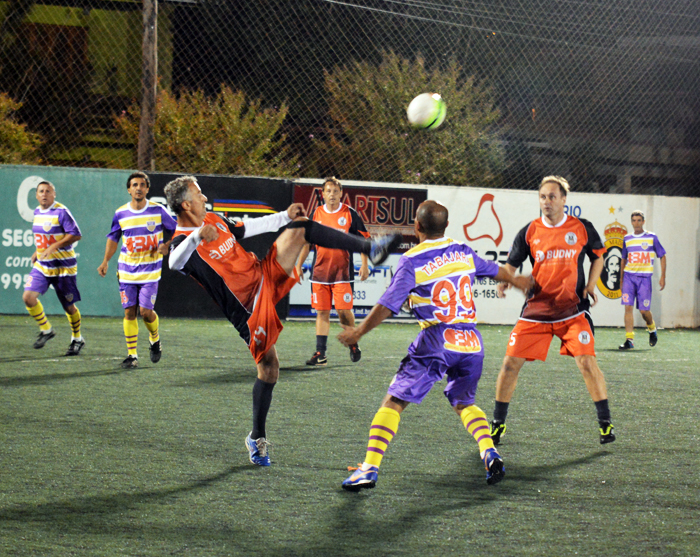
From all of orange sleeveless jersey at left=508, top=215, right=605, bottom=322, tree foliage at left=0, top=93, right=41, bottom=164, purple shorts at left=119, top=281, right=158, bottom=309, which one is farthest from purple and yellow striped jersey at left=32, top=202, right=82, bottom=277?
tree foliage at left=0, top=93, right=41, bottom=164

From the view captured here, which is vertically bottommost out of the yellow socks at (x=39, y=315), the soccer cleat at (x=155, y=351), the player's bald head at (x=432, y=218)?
the soccer cleat at (x=155, y=351)

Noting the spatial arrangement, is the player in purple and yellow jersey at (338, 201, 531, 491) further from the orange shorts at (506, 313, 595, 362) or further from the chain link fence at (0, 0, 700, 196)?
the chain link fence at (0, 0, 700, 196)

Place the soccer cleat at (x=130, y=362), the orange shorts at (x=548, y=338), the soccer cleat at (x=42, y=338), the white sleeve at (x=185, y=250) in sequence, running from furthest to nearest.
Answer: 1. the soccer cleat at (x=42, y=338)
2. the soccer cleat at (x=130, y=362)
3. the orange shorts at (x=548, y=338)
4. the white sleeve at (x=185, y=250)

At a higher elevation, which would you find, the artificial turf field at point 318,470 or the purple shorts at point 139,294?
the purple shorts at point 139,294

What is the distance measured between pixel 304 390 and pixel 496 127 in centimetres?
1618

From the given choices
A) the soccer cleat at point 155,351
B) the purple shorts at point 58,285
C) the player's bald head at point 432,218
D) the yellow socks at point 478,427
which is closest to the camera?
the player's bald head at point 432,218

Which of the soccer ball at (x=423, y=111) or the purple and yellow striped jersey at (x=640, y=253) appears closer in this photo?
the soccer ball at (x=423, y=111)

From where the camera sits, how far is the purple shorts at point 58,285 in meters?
9.62

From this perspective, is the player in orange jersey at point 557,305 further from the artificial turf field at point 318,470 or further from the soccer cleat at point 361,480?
the soccer cleat at point 361,480

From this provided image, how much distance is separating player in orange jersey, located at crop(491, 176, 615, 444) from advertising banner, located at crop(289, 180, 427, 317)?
26.6 feet

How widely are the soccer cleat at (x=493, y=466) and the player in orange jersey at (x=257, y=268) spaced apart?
131 cm

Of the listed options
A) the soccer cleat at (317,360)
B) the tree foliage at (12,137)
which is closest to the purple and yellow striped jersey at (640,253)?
the soccer cleat at (317,360)

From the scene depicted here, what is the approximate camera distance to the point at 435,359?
14.3 ft

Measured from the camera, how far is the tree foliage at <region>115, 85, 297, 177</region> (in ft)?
59.0
